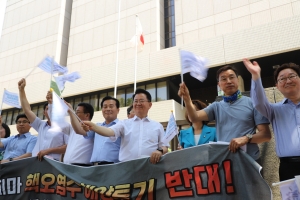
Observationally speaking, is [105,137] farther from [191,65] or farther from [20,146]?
[20,146]

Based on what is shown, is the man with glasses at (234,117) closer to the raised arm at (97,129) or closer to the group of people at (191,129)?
the group of people at (191,129)

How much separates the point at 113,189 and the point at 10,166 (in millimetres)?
1795

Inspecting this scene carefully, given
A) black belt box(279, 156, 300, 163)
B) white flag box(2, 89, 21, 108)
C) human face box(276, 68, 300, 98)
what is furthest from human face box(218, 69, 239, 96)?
white flag box(2, 89, 21, 108)

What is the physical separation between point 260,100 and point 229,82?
0.38 meters

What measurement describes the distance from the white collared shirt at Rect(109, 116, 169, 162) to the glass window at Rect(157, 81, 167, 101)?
582 inches

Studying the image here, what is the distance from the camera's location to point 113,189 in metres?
3.05

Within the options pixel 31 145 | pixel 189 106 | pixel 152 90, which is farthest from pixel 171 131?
pixel 152 90

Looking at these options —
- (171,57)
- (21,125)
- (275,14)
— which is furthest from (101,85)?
(21,125)

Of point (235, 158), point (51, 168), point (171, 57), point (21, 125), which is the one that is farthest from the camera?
point (171, 57)

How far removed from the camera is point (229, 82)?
9.00ft

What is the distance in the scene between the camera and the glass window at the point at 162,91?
60.0ft

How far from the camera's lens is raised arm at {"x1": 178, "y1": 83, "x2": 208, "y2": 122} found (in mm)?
2724

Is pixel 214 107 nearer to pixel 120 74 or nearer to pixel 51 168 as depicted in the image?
pixel 51 168

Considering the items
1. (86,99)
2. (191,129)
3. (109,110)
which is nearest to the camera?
(191,129)
